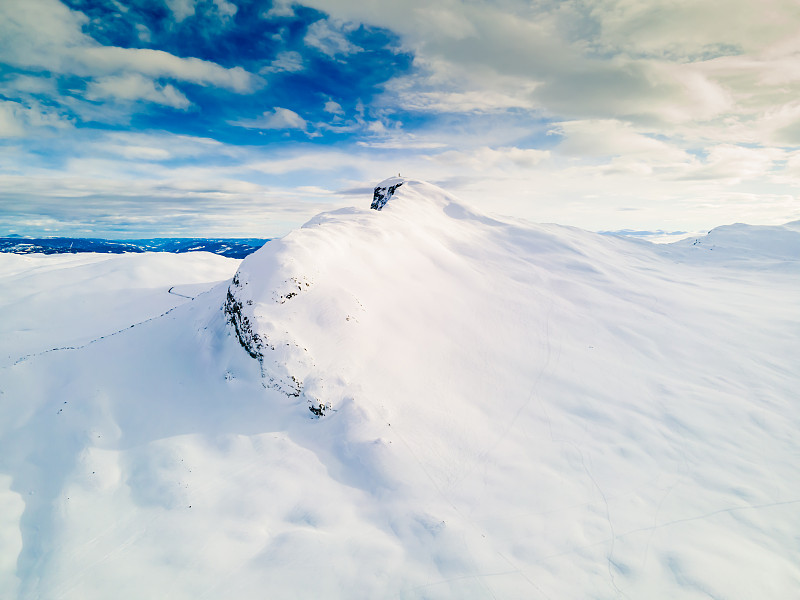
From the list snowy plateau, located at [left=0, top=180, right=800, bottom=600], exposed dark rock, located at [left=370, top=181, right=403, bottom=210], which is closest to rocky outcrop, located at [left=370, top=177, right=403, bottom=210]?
exposed dark rock, located at [left=370, top=181, right=403, bottom=210]

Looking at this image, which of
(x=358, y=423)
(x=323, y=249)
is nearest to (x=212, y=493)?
(x=358, y=423)

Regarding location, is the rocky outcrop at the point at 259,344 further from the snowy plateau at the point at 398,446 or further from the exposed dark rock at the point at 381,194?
the exposed dark rock at the point at 381,194

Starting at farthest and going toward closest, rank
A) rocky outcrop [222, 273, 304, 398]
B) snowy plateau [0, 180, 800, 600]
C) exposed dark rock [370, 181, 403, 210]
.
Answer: exposed dark rock [370, 181, 403, 210] → rocky outcrop [222, 273, 304, 398] → snowy plateau [0, 180, 800, 600]

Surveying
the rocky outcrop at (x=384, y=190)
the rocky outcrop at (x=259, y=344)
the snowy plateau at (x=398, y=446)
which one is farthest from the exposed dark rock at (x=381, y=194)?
the rocky outcrop at (x=259, y=344)

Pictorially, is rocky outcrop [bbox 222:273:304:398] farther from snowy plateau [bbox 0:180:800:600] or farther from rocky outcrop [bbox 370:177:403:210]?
rocky outcrop [bbox 370:177:403:210]

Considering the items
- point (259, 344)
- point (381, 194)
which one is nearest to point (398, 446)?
point (259, 344)

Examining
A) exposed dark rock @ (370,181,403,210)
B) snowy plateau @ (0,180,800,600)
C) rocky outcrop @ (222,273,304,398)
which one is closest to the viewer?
snowy plateau @ (0,180,800,600)

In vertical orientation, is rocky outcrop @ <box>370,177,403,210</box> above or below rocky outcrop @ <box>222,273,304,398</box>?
above

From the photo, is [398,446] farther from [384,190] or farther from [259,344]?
[384,190]
